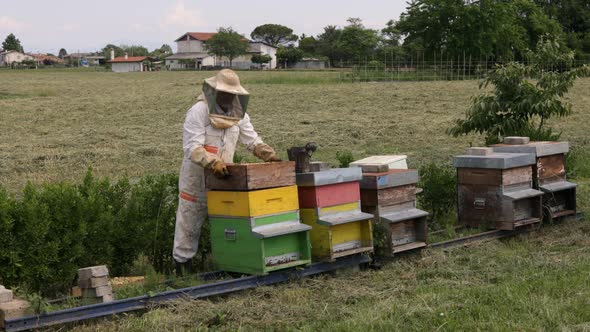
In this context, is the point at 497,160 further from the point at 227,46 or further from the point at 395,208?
the point at 227,46

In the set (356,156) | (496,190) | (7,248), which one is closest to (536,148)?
(496,190)

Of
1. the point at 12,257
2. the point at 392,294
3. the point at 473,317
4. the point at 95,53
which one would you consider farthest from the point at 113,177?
the point at 95,53

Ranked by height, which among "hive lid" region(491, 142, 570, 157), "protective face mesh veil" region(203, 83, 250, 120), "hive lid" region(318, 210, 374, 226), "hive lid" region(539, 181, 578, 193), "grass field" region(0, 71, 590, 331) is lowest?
"grass field" region(0, 71, 590, 331)

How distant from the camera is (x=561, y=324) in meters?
4.96

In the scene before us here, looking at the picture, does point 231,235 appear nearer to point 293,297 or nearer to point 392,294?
point 293,297

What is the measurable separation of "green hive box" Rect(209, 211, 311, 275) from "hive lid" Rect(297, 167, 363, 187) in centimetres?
29

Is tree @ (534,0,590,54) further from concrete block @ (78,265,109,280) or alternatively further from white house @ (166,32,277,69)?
concrete block @ (78,265,109,280)

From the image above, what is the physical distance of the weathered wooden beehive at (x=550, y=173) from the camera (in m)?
8.56

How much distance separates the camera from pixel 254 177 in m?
6.06

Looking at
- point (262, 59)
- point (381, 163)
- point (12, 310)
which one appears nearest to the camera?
point (12, 310)

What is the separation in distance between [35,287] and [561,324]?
4.04 meters

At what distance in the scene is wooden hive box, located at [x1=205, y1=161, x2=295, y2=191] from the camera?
6035 millimetres

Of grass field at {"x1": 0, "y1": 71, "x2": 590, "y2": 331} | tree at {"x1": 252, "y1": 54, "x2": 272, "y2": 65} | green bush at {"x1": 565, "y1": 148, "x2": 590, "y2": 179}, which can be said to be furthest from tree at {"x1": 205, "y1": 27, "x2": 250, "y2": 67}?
green bush at {"x1": 565, "y1": 148, "x2": 590, "y2": 179}

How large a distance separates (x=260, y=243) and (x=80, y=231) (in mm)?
1505
